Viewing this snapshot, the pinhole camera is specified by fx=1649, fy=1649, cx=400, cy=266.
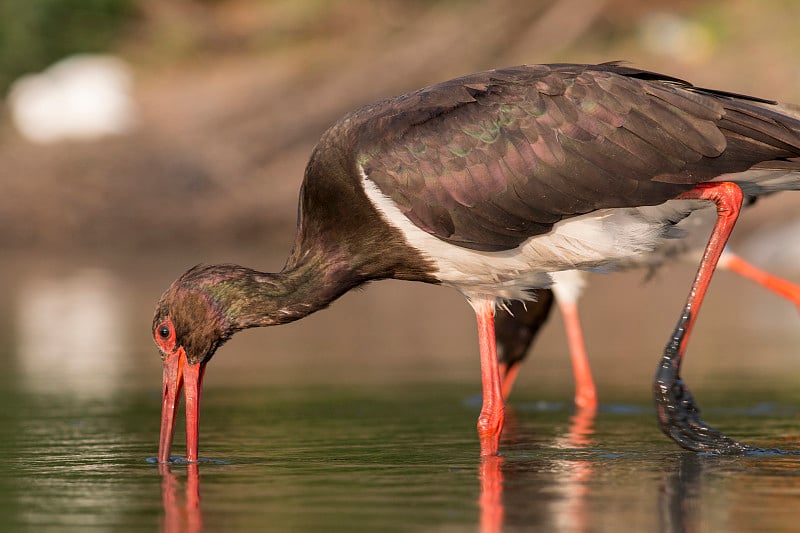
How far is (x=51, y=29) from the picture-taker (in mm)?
24297

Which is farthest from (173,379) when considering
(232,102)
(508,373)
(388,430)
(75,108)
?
(75,108)

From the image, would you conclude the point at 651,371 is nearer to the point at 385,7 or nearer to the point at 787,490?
the point at 787,490

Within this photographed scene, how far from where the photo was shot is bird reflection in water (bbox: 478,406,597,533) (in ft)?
17.6

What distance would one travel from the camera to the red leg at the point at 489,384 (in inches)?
307

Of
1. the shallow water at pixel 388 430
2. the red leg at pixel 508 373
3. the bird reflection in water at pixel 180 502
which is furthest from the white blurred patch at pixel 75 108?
the bird reflection in water at pixel 180 502

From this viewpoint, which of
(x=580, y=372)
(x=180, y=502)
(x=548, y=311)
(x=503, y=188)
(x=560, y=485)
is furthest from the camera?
(x=548, y=311)

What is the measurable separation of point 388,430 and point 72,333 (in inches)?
245

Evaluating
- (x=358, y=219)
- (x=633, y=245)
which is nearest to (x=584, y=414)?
(x=633, y=245)

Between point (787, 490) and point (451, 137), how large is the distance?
2.41m

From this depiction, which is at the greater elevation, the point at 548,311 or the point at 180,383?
the point at 548,311

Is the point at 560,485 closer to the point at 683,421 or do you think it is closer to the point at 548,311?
the point at 683,421

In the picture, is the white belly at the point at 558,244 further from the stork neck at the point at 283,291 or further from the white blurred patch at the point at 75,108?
the white blurred patch at the point at 75,108

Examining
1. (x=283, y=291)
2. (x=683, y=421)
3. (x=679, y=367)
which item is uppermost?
(x=283, y=291)

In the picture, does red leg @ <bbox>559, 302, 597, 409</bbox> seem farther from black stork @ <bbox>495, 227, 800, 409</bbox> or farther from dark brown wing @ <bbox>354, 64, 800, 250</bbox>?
dark brown wing @ <bbox>354, 64, 800, 250</bbox>
